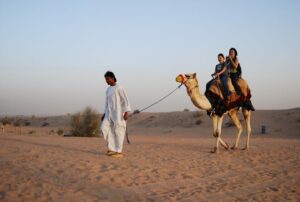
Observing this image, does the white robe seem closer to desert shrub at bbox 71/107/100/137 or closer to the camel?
the camel

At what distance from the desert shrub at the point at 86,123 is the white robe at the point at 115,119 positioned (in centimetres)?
1539

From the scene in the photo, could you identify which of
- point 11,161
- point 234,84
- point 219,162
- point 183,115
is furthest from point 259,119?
point 11,161

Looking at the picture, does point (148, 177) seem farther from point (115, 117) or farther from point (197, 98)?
point (197, 98)

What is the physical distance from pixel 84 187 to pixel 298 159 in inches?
238

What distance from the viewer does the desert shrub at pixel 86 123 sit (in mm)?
24750

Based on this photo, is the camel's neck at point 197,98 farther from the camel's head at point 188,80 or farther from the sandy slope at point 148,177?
the sandy slope at point 148,177

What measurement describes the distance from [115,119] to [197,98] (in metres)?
2.31

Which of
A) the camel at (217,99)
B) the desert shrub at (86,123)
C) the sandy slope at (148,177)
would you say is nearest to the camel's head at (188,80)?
the camel at (217,99)

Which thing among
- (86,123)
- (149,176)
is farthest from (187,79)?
(86,123)

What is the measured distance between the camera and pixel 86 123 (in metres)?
25.1

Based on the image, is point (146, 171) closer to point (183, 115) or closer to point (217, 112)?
point (217, 112)

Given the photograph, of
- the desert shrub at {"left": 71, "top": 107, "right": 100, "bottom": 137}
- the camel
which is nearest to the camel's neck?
the camel

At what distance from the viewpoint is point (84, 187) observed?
19.7 feet

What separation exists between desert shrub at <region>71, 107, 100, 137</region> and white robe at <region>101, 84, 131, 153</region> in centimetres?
1539
